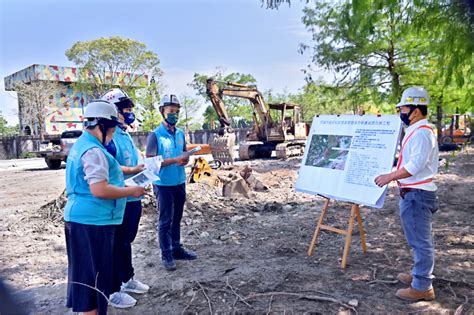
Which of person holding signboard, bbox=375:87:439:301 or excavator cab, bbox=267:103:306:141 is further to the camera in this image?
excavator cab, bbox=267:103:306:141

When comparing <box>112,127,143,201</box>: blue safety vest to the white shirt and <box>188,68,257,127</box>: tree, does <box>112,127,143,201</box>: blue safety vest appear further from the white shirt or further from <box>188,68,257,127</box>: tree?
<box>188,68,257,127</box>: tree

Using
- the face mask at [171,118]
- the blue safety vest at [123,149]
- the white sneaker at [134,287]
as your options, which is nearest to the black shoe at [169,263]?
the white sneaker at [134,287]

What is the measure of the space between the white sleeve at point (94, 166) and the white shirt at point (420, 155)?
248 cm

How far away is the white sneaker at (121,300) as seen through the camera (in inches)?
141

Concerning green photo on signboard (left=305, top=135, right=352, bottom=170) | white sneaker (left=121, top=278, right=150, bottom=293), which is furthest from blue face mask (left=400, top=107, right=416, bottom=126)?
white sneaker (left=121, top=278, right=150, bottom=293)

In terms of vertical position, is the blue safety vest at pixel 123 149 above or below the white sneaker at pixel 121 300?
above

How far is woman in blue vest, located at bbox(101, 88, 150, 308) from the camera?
3535 mm

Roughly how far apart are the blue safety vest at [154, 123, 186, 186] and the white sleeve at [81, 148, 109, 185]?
1.69 metres

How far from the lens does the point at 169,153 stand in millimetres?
4387

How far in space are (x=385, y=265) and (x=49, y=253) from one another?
Answer: 15.0ft

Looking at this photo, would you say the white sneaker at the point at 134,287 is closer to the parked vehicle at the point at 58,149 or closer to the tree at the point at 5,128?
the parked vehicle at the point at 58,149

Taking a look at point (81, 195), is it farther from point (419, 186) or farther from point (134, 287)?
point (419, 186)

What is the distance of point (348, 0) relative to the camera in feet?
14.8

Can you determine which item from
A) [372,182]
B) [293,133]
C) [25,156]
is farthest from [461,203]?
[25,156]
